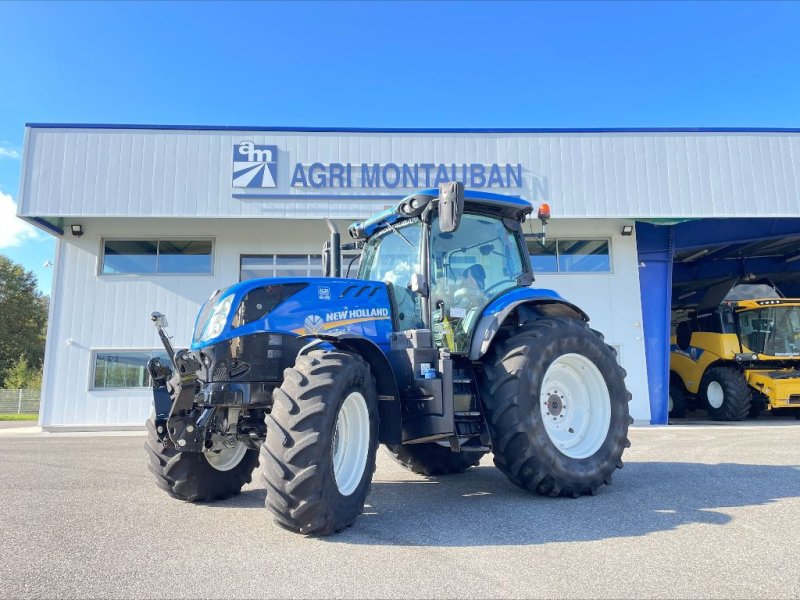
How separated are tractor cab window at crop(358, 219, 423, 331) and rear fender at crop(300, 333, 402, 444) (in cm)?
74

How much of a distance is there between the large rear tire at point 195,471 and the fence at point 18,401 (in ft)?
95.9

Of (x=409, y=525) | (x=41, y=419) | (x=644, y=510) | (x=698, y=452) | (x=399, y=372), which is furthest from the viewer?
(x=41, y=419)

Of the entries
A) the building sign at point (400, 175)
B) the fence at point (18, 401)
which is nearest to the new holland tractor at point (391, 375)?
the building sign at point (400, 175)

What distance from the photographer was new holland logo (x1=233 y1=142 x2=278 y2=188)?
1262cm

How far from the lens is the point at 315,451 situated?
319 centimetres

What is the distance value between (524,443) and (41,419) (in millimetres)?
12524

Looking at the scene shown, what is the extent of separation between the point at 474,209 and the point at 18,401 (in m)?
31.0

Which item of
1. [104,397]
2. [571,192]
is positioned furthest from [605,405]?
[104,397]

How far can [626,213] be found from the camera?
12.9 m

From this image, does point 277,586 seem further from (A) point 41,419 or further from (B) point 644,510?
(A) point 41,419

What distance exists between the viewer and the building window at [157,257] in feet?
43.4

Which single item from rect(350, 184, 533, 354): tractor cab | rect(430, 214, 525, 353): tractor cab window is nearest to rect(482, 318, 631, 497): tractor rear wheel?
rect(430, 214, 525, 353): tractor cab window

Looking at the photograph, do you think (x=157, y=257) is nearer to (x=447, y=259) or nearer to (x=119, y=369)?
(x=119, y=369)

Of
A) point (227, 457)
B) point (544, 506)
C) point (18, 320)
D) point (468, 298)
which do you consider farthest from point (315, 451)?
point (18, 320)
